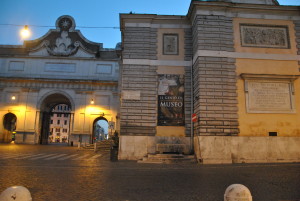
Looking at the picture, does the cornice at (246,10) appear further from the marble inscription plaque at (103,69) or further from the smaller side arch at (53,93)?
the smaller side arch at (53,93)

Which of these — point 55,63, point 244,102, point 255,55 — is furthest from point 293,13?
point 55,63

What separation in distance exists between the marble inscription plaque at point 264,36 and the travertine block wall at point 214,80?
99cm

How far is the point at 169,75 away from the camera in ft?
53.7

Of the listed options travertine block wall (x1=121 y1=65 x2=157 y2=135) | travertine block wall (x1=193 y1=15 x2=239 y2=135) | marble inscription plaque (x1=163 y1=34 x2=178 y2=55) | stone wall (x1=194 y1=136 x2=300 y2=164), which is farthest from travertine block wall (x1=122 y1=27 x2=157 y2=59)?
stone wall (x1=194 y1=136 x2=300 y2=164)

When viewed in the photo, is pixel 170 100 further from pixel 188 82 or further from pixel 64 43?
pixel 64 43

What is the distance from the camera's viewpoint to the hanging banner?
15750 mm

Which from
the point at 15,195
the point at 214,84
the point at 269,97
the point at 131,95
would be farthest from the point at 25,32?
the point at 269,97

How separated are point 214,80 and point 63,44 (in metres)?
26.6

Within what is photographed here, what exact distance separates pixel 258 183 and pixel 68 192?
17.7 ft

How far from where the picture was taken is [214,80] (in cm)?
1479

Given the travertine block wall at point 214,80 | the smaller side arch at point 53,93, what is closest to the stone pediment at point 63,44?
the smaller side arch at point 53,93

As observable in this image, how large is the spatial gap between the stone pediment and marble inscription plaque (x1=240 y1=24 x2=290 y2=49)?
24.1 m

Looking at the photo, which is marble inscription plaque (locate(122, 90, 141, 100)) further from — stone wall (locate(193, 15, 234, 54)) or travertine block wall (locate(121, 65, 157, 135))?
stone wall (locate(193, 15, 234, 54))

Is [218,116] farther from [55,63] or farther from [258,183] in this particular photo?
[55,63]
